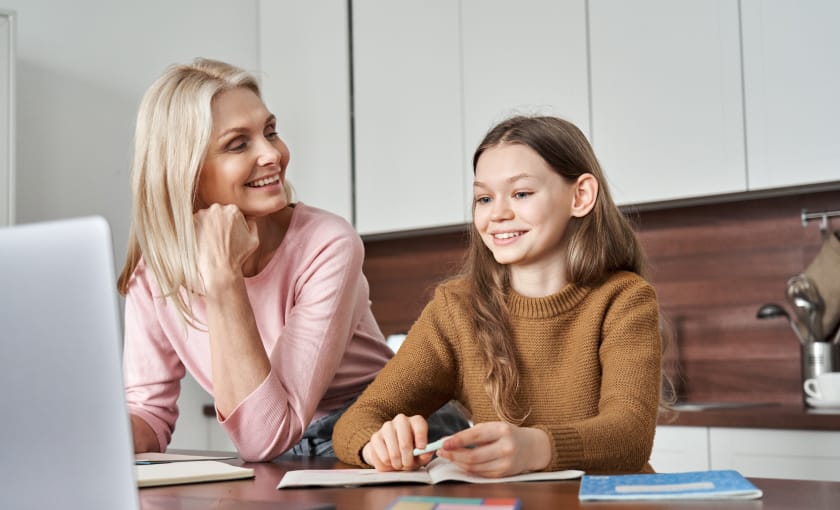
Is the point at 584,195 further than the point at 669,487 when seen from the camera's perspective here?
Yes

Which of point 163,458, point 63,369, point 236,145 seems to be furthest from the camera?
point 236,145

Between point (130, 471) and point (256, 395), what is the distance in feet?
2.62

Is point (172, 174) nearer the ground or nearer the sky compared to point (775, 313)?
nearer the sky

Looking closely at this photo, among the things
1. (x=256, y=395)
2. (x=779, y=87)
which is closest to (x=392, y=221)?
(x=779, y=87)

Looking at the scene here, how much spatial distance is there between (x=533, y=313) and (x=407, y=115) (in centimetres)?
183

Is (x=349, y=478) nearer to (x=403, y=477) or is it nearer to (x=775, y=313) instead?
(x=403, y=477)

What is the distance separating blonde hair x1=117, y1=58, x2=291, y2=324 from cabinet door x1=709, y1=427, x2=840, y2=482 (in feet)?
4.42

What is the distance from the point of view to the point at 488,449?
36.3 inches

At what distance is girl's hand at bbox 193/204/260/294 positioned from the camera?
136cm

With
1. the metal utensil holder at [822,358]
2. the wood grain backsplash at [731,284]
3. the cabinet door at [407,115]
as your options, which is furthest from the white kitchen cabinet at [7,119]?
the metal utensil holder at [822,358]

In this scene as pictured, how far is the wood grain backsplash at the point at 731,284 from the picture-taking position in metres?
2.60

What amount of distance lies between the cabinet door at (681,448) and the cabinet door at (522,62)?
86 centimetres

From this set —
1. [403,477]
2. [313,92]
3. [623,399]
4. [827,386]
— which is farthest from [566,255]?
[313,92]

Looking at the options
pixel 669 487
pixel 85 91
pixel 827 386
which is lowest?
pixel 827 386
